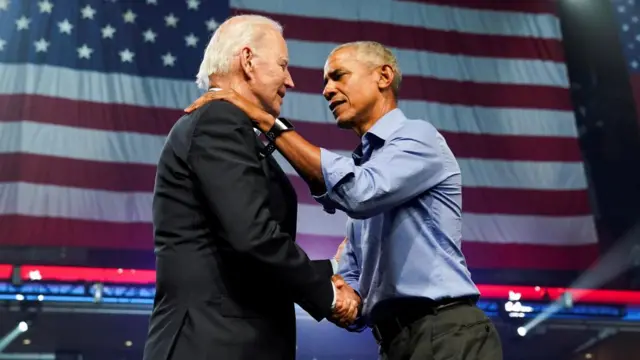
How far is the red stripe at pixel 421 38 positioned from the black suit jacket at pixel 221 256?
485cm

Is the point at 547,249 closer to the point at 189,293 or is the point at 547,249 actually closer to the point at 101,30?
the point at 101,30

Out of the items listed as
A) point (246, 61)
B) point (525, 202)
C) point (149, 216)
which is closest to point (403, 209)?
point (246, 61)

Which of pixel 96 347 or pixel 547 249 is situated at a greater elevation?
pixel 547 249

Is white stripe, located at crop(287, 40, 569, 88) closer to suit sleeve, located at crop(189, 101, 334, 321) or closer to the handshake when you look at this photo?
the handshake

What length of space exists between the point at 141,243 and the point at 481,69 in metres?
3.32

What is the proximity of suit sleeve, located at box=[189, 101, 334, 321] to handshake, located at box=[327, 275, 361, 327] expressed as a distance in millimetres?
93

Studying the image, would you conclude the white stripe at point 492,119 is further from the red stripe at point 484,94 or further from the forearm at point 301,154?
the forearm at point 301,154

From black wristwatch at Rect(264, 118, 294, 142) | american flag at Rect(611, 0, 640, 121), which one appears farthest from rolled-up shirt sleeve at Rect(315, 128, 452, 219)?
american flag at Rect(611, 0, 640, 121)

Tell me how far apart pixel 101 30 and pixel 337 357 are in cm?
611

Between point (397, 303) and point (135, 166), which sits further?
point (135, 166)

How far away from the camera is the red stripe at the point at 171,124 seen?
558 centimetres

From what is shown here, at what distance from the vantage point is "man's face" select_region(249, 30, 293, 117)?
5.59 feet

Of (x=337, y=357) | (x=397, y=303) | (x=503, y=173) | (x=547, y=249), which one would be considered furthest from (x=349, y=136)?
(x=337, y=357)

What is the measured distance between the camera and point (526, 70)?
6.58 metres
